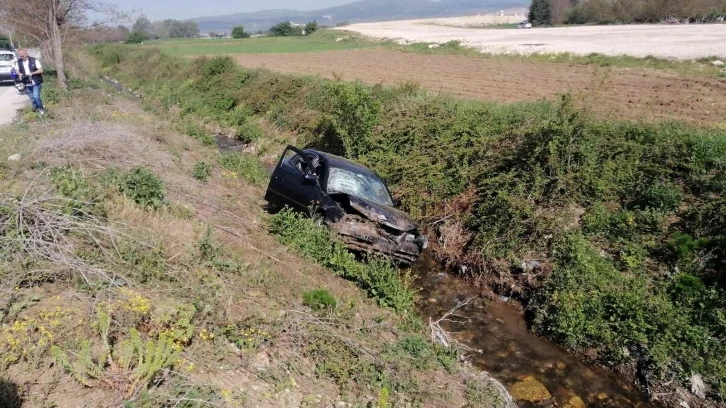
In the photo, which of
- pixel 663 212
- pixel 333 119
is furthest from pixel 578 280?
pixel 333 119

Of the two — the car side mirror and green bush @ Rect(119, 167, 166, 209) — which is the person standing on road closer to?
green bush @ Rect(119, 167, 166, 209)

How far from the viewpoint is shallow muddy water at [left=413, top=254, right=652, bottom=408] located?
7.11m

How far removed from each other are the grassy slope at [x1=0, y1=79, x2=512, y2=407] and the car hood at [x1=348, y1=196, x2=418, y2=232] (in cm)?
135

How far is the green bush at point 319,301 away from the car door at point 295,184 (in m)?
2.74

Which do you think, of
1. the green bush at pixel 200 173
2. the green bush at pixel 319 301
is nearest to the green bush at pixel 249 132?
the green bush at pixel 200 173

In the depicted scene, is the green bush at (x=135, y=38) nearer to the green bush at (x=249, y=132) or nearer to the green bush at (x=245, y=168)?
the green bush at (x=249, y=132)

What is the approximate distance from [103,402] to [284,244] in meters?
5.10

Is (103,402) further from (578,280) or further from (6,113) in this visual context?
→ (6,113)

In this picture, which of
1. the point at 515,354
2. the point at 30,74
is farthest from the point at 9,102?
the point at 515,354

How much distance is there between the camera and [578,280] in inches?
339

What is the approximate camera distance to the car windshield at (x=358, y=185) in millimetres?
9469

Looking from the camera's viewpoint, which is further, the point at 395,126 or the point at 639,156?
the point at 395,126

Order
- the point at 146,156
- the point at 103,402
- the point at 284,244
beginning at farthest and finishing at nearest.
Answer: the point at 146,156 → the point at 284,244 → the point at 103,402

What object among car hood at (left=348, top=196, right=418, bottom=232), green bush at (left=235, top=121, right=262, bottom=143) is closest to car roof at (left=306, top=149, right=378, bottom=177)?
car hood at (left=348, top=196, right=418, bottom=232)
